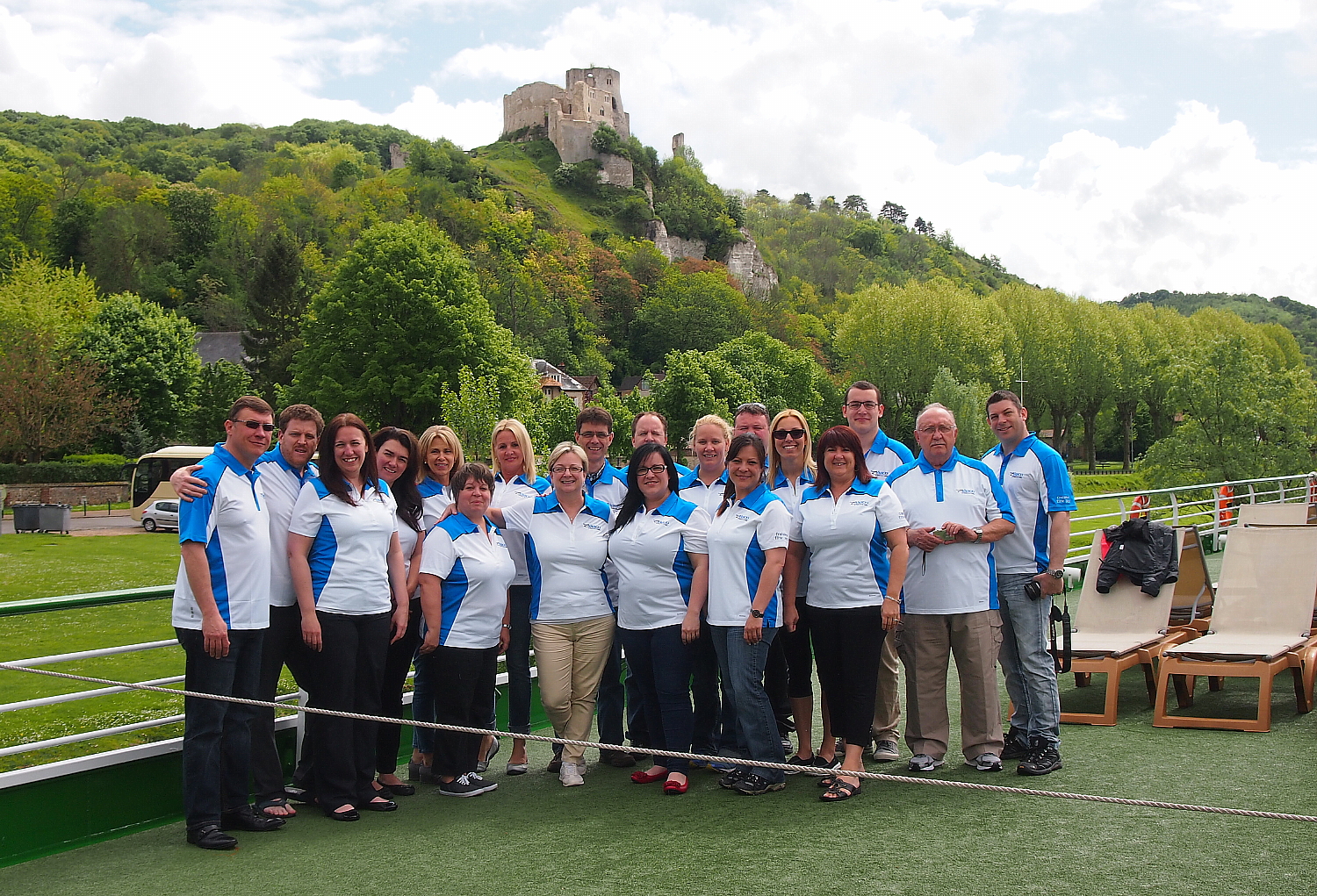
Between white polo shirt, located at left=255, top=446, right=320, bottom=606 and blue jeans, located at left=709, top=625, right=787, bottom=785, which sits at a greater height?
white polo shirt, located at left=255, top=446, right=320, bottom=606

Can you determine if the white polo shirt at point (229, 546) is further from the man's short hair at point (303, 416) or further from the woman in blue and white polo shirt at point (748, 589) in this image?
the woman in blue and white polo shirt at point (748, 589)

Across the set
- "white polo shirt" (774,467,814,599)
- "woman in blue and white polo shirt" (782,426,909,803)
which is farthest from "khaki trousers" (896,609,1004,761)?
"white polo shirt" (774,467,814,599)

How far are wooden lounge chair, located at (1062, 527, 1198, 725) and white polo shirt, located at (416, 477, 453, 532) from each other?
3.59 metres

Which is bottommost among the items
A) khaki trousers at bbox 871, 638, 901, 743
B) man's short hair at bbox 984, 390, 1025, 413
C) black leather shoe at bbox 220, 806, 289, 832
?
black leather shoe at bbox 220, 806, 289, 832

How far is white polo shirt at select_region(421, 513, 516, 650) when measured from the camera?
504 centimetres

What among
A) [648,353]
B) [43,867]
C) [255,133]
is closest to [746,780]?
[43,867]

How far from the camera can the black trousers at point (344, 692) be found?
459 cm

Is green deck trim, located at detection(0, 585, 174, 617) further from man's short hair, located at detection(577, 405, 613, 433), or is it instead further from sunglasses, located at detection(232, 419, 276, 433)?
man's short hair, located at detection(577, 405, 613, 433)

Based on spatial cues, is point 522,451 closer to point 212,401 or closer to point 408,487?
point 408,487

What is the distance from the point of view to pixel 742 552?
15.8ft

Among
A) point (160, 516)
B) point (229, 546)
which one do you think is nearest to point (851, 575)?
point (229, 546)

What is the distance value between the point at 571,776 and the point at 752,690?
3.38 ft

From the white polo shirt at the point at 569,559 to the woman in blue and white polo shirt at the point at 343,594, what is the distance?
2.43 ft

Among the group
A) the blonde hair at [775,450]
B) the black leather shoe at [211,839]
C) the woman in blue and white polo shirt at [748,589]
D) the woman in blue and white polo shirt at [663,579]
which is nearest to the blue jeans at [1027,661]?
the blonde hair at [775,450]
